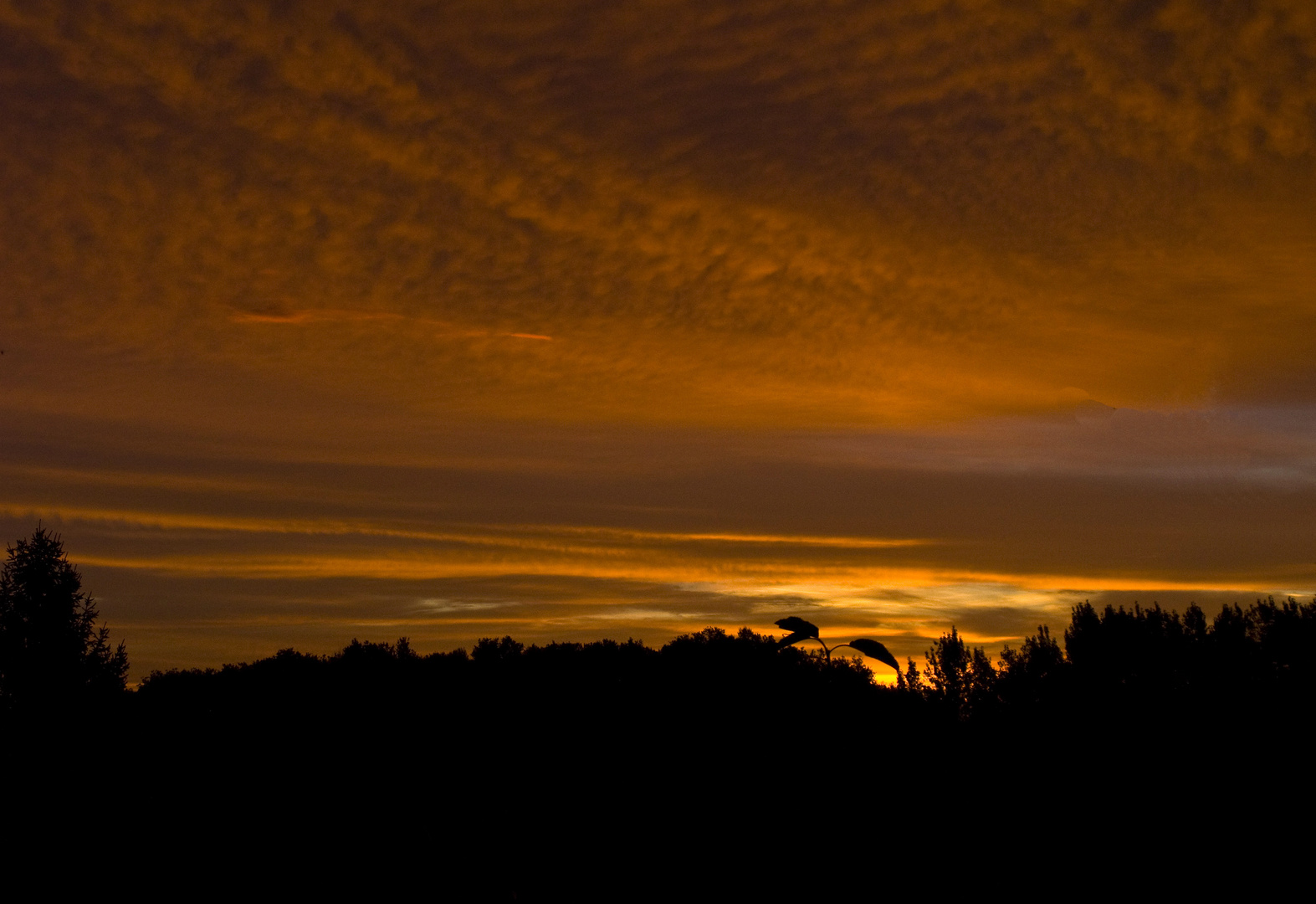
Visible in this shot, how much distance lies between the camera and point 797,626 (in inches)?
267

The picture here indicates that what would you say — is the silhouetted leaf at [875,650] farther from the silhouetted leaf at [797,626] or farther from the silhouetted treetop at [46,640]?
the silhouetted treetop at [46,640]

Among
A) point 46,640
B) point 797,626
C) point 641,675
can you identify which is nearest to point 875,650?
point 797,626

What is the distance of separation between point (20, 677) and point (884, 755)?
168ft

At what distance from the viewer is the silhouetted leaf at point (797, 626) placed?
657 centimetres

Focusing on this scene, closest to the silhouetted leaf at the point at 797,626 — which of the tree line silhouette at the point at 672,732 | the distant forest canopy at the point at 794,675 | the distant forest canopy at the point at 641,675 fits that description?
the tree line silhouette at the point at 672,732

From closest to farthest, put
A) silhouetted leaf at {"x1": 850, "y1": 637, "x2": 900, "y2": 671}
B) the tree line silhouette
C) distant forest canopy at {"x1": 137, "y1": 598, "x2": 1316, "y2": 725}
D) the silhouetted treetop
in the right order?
1. silhouetted leaf at {"x1": 850, "y1": 637, "x2": 900, "y2": 671}
2. the tree line silhouette
3. the silhouetted treetop
4. distant forest canopy at {"x1": 137, "y1": 598, "x2": 1316, "y2": 725}

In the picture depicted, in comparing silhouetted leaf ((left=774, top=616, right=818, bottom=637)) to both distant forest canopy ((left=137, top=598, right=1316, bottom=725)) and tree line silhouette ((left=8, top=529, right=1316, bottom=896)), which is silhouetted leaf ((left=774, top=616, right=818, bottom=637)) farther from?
distant forest canopy ((left=137, top=598, right=1316, bottom=725))

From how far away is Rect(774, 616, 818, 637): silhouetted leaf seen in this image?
657cm

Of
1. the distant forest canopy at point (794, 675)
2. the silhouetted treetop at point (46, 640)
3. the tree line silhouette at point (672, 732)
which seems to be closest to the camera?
the tree line silhouette at point (672, 732)

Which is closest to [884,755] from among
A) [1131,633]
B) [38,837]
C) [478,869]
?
[478,869]

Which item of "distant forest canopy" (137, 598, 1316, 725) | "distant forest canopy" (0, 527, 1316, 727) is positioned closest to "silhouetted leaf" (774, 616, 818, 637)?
"distant forest canopy" (0, 527, 1316, 727)

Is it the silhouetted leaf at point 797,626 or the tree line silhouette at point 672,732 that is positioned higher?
the silhouetted leaf at point 797,626

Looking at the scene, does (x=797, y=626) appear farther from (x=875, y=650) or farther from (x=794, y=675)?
(x=794, y=675)

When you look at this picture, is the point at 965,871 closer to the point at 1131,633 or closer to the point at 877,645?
the point at 877,645
